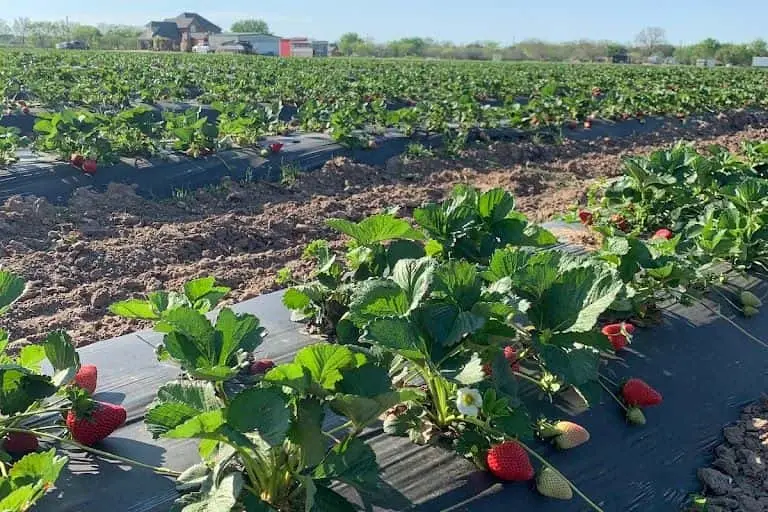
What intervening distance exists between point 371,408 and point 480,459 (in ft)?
2.03

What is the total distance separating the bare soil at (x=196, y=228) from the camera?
4.73m

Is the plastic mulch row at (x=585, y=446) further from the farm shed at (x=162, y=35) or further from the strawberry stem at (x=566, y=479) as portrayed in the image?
the farm shed at (x=162, y=35)

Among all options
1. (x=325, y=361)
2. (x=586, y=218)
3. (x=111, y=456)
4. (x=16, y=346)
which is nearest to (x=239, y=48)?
(x=586, y=218)

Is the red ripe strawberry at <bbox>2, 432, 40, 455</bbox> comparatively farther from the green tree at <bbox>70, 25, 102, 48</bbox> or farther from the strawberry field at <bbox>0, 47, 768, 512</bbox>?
the green tree at <bbox>70, 25, 102, 48</bbox>

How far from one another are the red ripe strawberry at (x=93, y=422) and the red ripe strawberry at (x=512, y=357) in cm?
144

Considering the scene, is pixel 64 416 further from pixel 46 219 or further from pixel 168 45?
pixel 168 45

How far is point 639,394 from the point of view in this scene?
279 cm

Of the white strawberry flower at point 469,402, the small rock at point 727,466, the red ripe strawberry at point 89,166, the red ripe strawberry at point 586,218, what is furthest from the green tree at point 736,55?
the white strawberry flower at point 469,402

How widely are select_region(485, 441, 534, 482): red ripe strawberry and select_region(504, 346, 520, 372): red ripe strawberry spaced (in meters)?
0.48

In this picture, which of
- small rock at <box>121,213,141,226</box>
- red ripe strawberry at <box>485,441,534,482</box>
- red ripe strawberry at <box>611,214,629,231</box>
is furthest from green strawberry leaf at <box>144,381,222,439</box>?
small rock at <box>121,213,141,226</box>

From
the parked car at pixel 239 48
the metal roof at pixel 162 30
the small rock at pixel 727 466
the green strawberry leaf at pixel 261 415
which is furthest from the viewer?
the metal roof at pixel 162 30

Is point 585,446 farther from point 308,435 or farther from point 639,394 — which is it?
point 308,435

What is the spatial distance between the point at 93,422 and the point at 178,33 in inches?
3245

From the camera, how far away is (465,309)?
2.23 m
